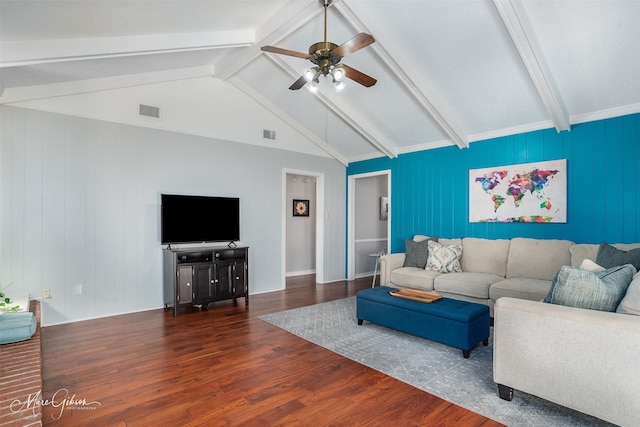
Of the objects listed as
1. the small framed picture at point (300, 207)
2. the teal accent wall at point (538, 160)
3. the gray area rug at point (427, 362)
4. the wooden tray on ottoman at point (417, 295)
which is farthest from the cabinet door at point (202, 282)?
the teal accent wall at point (538, 160)

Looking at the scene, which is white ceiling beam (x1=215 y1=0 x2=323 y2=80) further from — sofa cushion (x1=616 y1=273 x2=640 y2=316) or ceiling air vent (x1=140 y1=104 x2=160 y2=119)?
sofa cushion (x1=616 y1=273 x2=640 y2=316)

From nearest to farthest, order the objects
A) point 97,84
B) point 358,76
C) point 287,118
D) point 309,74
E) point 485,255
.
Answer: point 309,74 → point 358,76 → point 97,84 → point 485,255 → point 287,118

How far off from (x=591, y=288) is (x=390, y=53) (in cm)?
288

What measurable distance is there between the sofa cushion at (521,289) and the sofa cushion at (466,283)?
0.11 m

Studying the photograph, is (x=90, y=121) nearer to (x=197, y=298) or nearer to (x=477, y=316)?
(x=197, y=298)

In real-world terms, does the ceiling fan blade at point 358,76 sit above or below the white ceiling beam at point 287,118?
below

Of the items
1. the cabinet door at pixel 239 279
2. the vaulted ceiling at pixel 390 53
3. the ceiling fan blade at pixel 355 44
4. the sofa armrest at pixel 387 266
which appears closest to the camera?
the ceiling fan blade at pixel 355 44

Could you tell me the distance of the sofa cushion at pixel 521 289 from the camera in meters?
3.53

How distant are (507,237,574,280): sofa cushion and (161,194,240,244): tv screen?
3.81 m

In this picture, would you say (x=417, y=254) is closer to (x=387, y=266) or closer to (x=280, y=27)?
(x=387, y=266)

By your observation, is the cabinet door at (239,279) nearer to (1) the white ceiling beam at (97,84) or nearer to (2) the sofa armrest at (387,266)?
(2) the sofa armrest at (387,266)

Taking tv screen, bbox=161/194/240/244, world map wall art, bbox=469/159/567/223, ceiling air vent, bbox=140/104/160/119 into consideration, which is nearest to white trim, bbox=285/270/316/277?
tv screen, bbox=161/194/240/244

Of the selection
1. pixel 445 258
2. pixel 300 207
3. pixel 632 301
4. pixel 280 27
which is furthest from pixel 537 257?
pixel 300 207

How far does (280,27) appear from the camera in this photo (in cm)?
370
